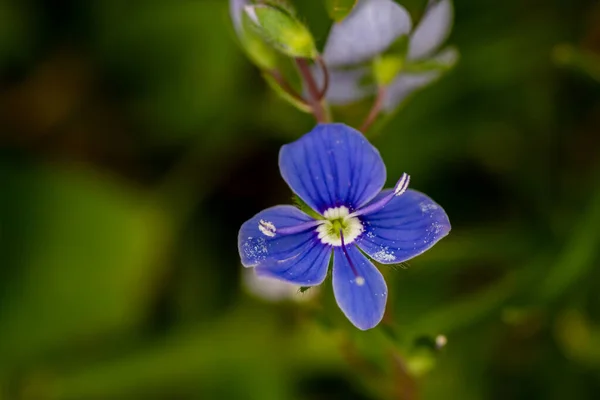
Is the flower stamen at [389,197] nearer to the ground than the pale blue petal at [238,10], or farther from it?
nearer to the ground

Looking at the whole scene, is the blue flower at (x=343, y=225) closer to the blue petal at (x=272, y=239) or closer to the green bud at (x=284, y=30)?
the blue petal at (x=272, y=239)

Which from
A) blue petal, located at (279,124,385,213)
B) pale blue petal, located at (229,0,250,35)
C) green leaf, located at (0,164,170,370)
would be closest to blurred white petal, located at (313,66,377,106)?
pale blue petal, located at (229,0,250,35)

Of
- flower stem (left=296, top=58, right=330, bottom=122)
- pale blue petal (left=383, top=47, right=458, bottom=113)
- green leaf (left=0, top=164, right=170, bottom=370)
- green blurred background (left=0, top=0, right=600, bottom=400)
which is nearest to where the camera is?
flower stem (left=296, top=58, right=330, bottom=122)

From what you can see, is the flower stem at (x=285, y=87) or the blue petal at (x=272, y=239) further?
the flower stem at (x=285, y=87)

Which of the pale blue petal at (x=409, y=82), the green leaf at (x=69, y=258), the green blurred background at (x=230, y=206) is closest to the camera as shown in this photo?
the pale blue petal at (x=409, y=82)

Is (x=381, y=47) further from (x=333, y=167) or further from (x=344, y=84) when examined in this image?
(x=333, y=167)

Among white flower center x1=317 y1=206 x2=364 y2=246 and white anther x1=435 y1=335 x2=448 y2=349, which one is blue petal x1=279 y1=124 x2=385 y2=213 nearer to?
white flower center x1=317 y1=206 x2=364 y2=246

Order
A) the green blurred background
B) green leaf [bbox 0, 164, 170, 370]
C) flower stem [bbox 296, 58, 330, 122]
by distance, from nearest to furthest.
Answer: flower stem [bbox 296, 58, 330, 122] < the green blurred background < green leaf [bbox 0, 164, 170, 370]

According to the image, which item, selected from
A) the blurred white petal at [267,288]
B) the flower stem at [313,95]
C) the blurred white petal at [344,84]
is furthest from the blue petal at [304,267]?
the blurred white petal at [267,288]

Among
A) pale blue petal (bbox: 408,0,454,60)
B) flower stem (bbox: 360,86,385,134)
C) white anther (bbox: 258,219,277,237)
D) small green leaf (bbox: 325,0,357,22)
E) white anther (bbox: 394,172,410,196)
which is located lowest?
white anther (bbox: 394,172,410,196)
